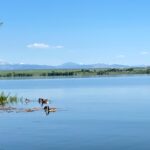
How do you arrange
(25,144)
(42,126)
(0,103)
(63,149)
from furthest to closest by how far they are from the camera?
(0,103), (42,126), (25,144), (63,149)

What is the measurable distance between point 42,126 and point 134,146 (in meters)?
8.71

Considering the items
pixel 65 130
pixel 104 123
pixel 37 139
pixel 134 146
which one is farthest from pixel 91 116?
pixel 134 146

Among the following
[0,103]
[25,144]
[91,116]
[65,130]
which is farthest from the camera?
[0,103]

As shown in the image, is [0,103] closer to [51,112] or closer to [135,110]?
[51,112]

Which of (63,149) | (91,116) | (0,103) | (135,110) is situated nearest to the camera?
(63,149)

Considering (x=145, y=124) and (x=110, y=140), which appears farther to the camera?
(x=145, y=124)

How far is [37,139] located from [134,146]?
16.9 feet

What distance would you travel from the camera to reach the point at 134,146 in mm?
21391

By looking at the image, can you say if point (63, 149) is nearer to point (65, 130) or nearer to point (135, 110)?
point (65, 130)

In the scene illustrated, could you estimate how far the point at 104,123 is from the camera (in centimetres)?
2906

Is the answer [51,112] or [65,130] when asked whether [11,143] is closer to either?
[65,130]

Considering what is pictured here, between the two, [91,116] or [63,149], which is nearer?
[63,149]

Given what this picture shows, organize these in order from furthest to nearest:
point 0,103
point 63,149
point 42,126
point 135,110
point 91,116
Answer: point 0,103 → point 135,110 → point 91,116 → point 42,126 → point 63,149

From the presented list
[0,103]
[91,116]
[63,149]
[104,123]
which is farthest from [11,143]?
[0,103]
